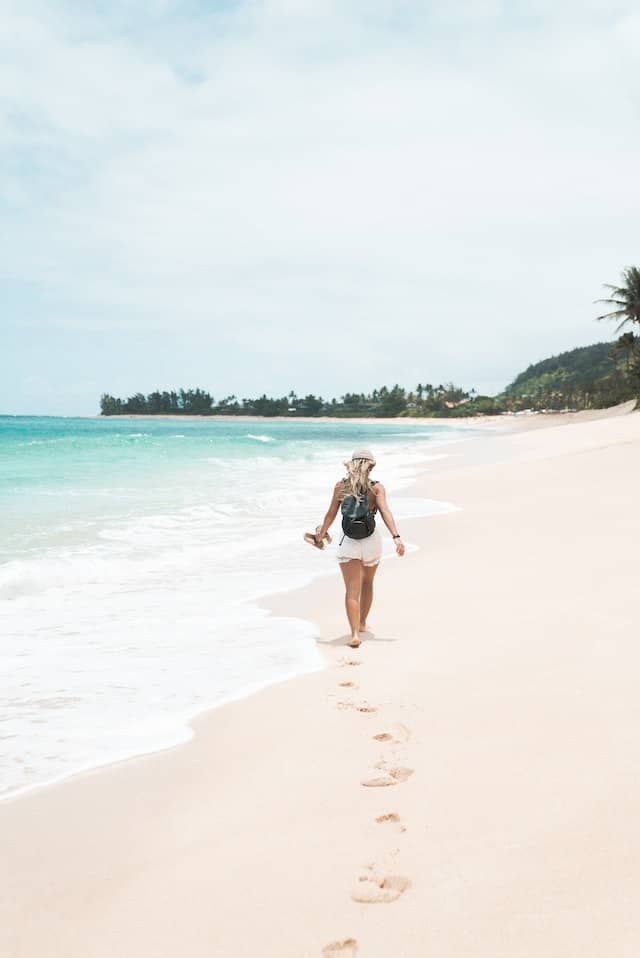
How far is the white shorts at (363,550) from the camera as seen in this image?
650 centimetres

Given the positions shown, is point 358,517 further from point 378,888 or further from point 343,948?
point 343,948

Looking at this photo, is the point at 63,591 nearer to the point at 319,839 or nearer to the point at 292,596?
the point at 292,596

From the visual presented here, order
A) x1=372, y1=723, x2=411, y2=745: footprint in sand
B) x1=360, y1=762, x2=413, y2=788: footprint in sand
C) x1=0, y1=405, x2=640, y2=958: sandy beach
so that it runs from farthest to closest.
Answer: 1. x1=372, y1=723, x2=411, y2=745: footprint in sand
2. x1=360, y1=762, x2=413, y2=788: footprint in sand
3. x1=0, y1=405, x2=640, y2=958: sandy beach

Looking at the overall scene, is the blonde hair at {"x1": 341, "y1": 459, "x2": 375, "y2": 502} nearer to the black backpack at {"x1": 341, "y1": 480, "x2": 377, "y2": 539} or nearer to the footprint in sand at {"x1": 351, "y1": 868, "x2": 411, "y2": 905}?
the black backpack at {"x1": 341, "y1": 480, "x2": 377, "y2": 539}

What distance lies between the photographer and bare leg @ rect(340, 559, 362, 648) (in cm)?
626

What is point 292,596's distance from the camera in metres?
7.98

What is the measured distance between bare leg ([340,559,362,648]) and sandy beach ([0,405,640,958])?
0.27m

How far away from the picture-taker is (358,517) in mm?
6516

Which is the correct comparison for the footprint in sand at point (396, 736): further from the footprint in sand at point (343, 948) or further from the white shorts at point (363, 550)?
the white shorts at point (363, 550)

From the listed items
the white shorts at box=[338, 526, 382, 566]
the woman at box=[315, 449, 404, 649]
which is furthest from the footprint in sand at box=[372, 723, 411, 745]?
the white shorts at box=[338, 526, 382, 566]

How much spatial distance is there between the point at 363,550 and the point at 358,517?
29cm

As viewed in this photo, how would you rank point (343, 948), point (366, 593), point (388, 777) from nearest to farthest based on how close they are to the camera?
point (343, 948) < point (388, 777) < point (366, 593)

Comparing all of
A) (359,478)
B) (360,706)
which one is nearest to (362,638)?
(359,478)

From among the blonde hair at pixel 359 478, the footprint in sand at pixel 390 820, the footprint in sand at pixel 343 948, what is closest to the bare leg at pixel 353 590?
the blonde hair at pixel 359 478
